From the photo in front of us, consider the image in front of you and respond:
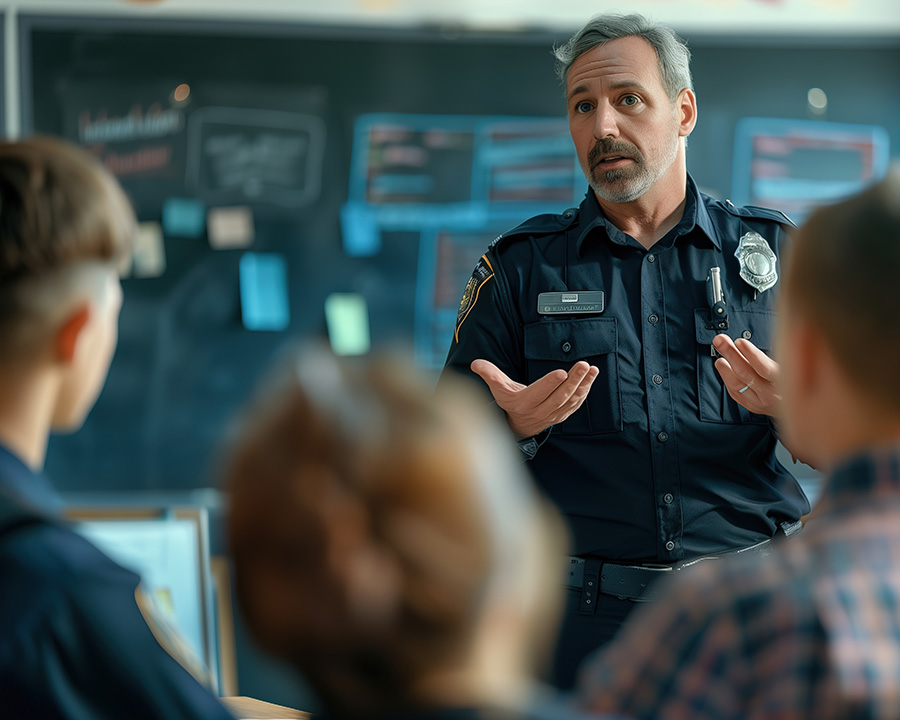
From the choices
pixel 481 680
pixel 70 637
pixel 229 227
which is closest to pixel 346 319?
pixel 229 227

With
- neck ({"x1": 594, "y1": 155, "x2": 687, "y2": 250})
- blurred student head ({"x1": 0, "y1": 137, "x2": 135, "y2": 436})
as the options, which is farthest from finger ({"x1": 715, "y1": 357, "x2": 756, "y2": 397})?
blurred student head ({"x1": 0, "y1": 137, "x2": 135, "y2": 436})

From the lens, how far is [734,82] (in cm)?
333

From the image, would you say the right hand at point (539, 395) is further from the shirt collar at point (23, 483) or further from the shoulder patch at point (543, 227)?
the shirt collar at point (23, 483)

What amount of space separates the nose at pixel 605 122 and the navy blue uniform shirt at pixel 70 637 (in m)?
1.35

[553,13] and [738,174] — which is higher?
[553,13]

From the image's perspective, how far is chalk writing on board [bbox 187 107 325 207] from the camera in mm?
3234

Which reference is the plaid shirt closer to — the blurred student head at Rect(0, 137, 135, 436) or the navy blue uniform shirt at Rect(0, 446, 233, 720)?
the navy blue uniform shirt at Rect(0, 446, 233, 720)

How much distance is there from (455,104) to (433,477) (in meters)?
2.90

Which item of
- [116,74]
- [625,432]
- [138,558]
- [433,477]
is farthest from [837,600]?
[116,74]

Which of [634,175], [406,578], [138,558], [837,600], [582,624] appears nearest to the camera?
[406,578]

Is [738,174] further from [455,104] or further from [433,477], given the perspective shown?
[433,477]

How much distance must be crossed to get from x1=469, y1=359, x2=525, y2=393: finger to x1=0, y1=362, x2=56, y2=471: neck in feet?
2.83

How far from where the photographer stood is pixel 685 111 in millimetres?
1998

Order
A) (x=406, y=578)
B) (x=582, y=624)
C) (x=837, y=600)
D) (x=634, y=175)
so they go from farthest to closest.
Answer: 1. (x=634, y=175)
2. (x=582, y=624)
3. (x=837, y=600)
4. (x=406, y=578)
